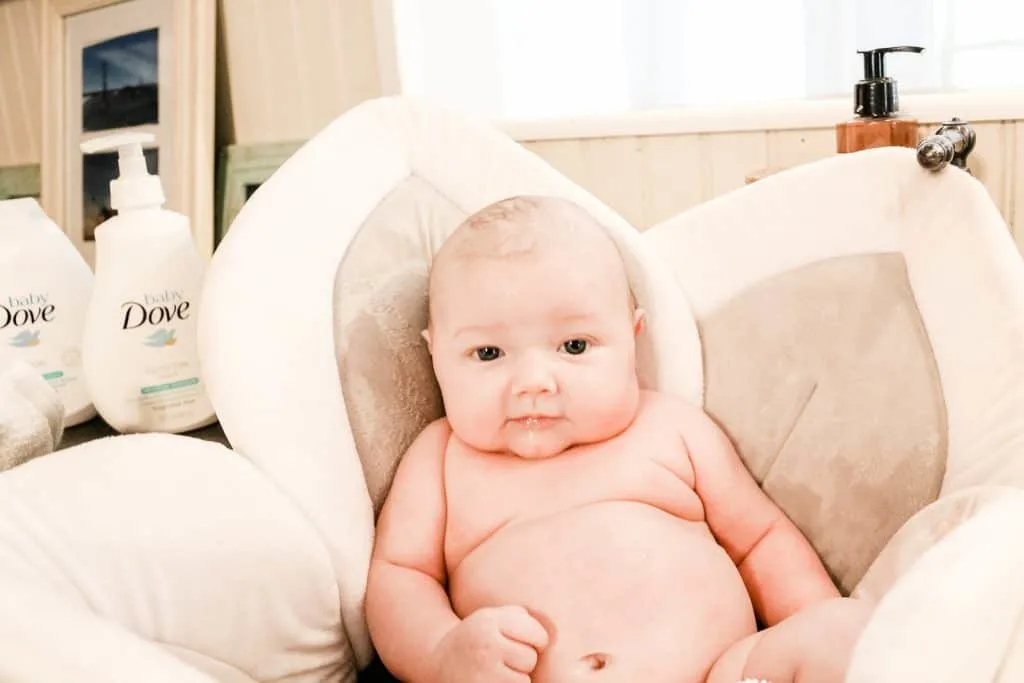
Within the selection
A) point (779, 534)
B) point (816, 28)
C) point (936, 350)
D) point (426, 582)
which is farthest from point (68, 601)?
point (816, 28)

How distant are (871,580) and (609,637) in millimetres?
209

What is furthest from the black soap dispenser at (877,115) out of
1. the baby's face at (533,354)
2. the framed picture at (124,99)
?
the framed picture at (124,99)

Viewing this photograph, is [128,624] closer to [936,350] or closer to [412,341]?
[412,341]

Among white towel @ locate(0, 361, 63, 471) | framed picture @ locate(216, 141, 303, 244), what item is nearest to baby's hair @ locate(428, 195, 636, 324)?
white towel @ locate(0, 361, 63, 471)

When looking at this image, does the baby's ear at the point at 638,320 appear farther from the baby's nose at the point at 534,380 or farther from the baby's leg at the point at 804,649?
the baby's leg at the point at 804,649

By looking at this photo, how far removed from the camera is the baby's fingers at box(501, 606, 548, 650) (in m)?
0.69

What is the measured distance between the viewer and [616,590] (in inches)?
28.9

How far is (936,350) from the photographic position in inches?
31.4

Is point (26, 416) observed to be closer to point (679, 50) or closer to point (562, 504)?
point (562, 504)

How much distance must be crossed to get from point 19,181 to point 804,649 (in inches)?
58.5

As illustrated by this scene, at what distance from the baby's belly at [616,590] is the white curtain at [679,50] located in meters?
0.67

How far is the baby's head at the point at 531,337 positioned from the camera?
2.59ft

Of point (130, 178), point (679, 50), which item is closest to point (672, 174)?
point (679, 50)

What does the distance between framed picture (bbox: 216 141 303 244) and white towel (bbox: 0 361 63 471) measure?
59 centimetres
